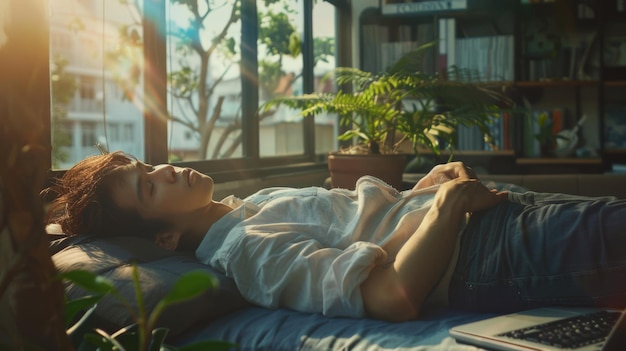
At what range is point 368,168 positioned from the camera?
2.89 m

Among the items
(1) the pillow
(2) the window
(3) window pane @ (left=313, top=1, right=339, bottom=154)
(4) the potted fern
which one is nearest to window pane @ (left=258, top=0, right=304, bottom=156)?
(2) the window

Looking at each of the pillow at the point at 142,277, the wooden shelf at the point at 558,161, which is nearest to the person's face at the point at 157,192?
the pillow at the point at 142,277

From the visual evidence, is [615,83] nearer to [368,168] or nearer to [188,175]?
[368,168]

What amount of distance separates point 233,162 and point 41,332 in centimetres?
263

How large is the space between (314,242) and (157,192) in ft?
1.53

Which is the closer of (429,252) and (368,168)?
(429,252)

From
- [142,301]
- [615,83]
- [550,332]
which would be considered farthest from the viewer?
[615,83]

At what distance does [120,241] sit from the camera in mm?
1579

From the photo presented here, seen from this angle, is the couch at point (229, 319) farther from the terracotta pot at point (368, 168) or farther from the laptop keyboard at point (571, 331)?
the terracotta pot at point (368, 168)

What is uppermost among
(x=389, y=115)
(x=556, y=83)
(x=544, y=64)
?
(x=544, y=64)

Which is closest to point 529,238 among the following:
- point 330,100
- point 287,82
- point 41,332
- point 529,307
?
point 529,307

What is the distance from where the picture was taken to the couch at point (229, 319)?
121 cm

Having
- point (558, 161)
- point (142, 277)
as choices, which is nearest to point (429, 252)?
point (142, 277)

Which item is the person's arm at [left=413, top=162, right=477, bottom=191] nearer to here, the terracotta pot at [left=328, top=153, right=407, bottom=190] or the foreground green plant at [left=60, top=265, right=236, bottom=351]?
the terracotta pot at [left=328, top=153, right=407, bottom=190]
